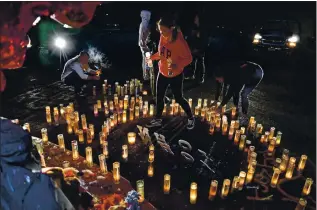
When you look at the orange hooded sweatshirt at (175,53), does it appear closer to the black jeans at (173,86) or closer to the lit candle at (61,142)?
the black jeans at (173,86)

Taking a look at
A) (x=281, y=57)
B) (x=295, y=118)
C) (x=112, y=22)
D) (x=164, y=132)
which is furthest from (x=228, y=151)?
(x=112, y=22)

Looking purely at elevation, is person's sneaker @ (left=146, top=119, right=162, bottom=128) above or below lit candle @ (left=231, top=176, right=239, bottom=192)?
above

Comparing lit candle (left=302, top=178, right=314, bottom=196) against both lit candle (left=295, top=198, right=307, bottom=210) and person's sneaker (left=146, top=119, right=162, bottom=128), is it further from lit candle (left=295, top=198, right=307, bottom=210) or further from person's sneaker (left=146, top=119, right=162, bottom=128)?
person's sneaker (left=146, top=119, right=162, bottom=128)

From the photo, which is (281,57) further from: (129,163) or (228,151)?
(129,163)

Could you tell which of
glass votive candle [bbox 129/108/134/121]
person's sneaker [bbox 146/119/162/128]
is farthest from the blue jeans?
glass votive candle [bbox 129/108/134/121]

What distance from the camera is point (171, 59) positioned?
5.73 metres

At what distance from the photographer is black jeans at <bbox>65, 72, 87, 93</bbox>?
25.3ft

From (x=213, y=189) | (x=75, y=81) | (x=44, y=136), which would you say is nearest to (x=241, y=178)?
(x=213, y=189)

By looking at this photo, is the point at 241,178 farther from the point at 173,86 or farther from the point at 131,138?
the point at 173,86

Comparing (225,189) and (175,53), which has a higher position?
(175,53)

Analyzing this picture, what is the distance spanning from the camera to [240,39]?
693cm

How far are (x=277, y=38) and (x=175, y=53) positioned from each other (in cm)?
1016

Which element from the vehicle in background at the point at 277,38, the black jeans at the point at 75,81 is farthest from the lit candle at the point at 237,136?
the vehicle in background at the point at 277,38

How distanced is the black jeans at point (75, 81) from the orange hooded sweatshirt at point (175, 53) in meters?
2.83
